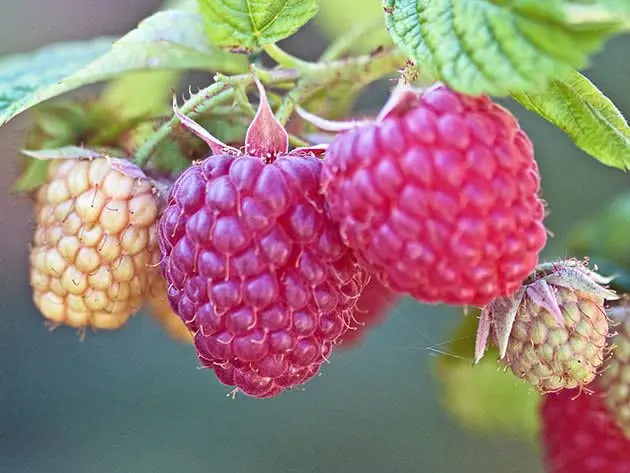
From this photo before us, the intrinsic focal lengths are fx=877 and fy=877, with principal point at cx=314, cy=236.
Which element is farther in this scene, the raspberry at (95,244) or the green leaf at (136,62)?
the green leaf at (136,62)

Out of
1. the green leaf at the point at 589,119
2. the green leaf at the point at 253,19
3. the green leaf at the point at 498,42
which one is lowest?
the green leaf at the point at 589,119

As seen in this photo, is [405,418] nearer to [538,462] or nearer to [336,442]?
[336,442]

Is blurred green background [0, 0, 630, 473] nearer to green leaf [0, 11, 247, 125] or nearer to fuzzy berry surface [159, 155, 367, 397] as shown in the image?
green leaf [0, 11, 247, 125]

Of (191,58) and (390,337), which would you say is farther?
(390,337)

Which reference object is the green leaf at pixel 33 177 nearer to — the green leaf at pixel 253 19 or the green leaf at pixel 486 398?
the green leaf at pixel 253 19

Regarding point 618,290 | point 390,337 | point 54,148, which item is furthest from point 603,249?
point 54,148

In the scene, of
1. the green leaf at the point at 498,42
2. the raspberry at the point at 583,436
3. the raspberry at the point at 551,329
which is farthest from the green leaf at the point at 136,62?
the raspberry at the point at 583,436

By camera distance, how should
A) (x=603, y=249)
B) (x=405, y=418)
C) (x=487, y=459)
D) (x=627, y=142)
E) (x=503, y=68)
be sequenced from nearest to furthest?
(x=503, y=68) → (x=627, y=142) → (x=603, y=249) → (x=487, y=459) → (x=405, y=418)
